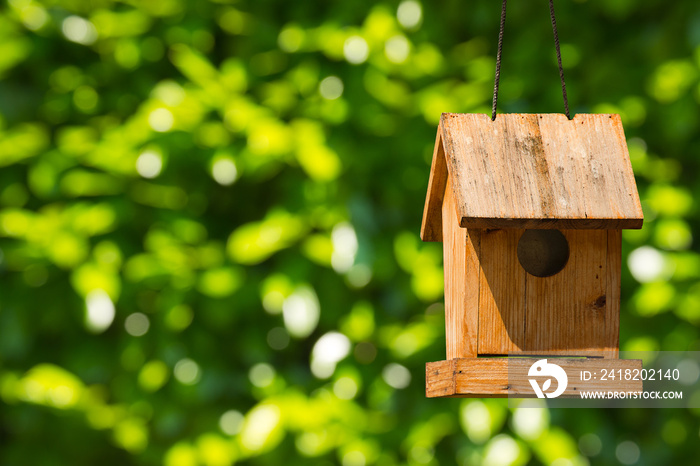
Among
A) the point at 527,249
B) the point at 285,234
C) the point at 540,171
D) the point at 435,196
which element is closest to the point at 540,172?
the point at 540,171

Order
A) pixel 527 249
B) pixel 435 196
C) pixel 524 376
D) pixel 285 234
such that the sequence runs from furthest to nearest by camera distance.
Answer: pixel 285 234 → pixel 435 196 → pixel 527 249 → pixel 524 376

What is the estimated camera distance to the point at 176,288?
1.47m

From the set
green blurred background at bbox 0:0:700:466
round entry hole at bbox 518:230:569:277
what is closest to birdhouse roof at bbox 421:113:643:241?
round entry hole at bbox 518:230:569:277

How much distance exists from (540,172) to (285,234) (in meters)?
0.72

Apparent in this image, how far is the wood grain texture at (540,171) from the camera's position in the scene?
78 centimetres

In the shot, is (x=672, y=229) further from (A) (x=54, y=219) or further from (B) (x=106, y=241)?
(A) (x=54, y=219)

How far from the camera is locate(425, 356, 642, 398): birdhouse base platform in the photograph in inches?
31.3

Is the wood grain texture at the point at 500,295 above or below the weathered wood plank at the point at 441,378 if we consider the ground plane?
above

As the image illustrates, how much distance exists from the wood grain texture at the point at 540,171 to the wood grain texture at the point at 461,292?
8 centimetres

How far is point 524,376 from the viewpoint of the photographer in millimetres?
805

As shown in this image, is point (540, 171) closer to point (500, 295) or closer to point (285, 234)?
point (500, 295)

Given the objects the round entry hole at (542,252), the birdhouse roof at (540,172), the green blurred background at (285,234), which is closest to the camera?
the birdhouse roof at (540,172)

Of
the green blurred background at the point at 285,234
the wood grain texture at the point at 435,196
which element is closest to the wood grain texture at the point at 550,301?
the wood grain texture at the point at 435,196

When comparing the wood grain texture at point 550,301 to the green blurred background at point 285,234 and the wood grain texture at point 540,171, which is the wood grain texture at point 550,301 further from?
the green blurred background at point 285,234
